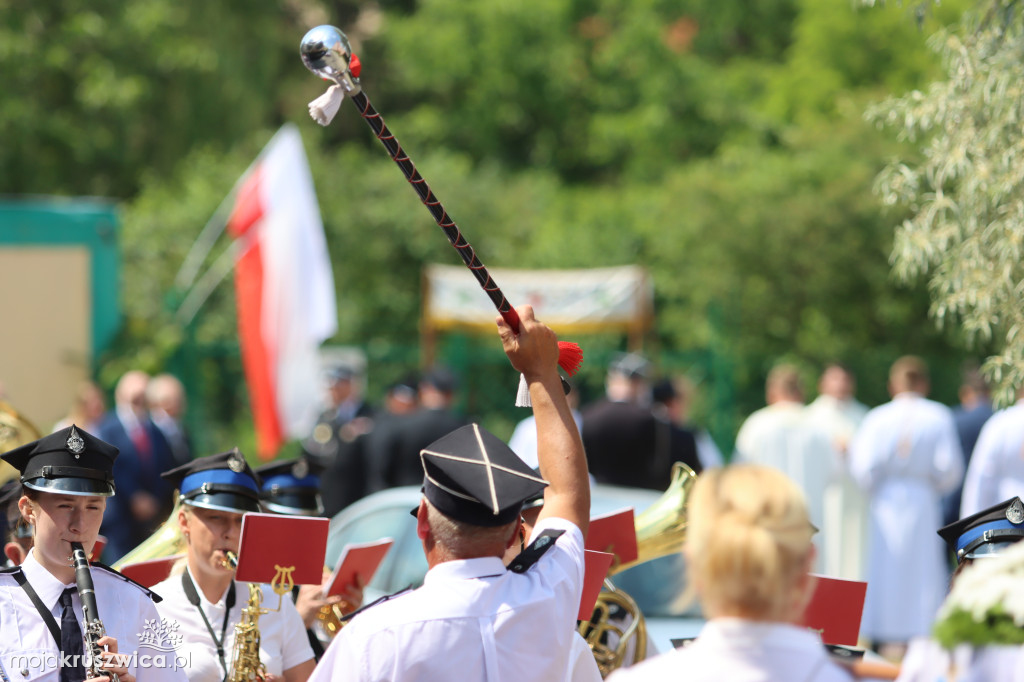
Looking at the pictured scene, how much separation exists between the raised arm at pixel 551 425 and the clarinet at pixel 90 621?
104cm

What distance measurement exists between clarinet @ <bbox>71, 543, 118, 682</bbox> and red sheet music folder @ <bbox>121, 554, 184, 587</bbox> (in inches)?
32.3

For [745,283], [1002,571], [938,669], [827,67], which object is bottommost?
[938,669]

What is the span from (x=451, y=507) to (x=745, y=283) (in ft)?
43.4

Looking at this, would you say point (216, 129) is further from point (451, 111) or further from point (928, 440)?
point (928, 440)

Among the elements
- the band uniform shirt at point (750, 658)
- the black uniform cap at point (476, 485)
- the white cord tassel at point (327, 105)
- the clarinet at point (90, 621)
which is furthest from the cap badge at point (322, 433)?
the band uniform shirt at point (750, 658)

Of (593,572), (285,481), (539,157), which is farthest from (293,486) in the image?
(539,157)

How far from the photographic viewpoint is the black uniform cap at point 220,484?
407 cm

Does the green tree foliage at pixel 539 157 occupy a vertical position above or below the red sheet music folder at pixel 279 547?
above

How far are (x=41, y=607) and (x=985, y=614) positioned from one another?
2.11 metres

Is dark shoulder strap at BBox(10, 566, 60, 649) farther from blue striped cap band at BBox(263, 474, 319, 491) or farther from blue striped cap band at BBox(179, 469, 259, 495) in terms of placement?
blue striped cap band at BBox(263, 474, 319, 491)

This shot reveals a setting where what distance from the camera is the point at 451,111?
73.1 ft

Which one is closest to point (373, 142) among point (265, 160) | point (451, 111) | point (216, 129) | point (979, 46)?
point (451, 111)

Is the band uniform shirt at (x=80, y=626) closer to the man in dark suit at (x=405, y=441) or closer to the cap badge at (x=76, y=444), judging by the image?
the cap badge at (x=76, y=444)

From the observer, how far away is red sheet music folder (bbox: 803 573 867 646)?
3.79m
